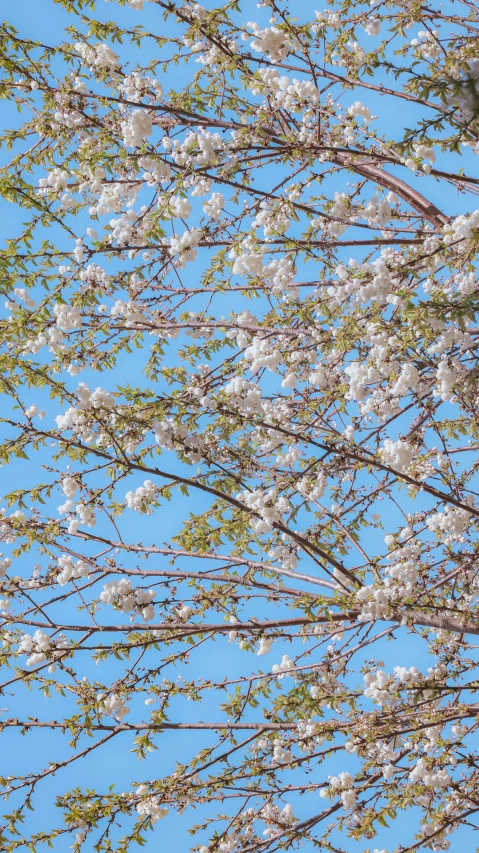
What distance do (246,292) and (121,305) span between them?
1.04 metres

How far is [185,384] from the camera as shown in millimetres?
6090

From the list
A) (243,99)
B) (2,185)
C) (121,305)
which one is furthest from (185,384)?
(243,99)

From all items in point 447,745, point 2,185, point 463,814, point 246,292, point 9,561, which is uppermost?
point 2,185

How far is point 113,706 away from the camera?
5.11 m

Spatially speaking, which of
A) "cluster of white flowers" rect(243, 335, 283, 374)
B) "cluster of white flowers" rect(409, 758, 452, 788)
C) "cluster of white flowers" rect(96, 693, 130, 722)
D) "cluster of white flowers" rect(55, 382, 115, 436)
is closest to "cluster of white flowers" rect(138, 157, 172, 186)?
"cluster of white flowers" rect(243, 335, 283, 374)

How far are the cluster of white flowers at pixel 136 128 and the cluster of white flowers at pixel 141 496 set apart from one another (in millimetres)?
2380

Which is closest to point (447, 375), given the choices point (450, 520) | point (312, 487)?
point (450, 520)

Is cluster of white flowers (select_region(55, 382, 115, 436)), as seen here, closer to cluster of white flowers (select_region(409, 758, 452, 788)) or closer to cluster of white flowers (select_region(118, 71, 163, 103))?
cluster of white flowers (select_region(118, 71, 163, 103))

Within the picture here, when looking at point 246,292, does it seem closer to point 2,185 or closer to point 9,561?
point 2,185

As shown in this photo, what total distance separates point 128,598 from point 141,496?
0.71 meters

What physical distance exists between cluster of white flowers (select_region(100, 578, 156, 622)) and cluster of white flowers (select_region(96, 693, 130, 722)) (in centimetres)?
53

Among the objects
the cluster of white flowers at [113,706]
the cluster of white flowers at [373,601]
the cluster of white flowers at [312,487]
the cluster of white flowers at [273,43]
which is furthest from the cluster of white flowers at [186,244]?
the cluster of white flowers at [113,706]

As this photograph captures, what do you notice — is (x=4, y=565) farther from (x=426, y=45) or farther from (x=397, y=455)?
(x=426, y=45)

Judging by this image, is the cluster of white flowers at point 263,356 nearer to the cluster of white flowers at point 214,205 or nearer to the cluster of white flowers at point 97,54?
the cluster of white flowers at point 214,205
